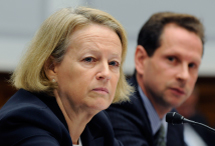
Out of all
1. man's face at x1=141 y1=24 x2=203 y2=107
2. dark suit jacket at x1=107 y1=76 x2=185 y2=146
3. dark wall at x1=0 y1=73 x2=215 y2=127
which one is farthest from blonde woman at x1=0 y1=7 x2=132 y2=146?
dark wall at x1=0 y1=73 x2=215 y2=127

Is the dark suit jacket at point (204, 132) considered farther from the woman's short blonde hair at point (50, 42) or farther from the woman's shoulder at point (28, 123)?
the woman's shoulder at point (28, 123)

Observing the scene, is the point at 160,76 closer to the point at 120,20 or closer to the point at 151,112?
the point at 151,112

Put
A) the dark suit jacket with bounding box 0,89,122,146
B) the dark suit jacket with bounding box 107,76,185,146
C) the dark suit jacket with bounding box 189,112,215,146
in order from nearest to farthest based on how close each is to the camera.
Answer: the dark suit jacket with bounding box 0,89,122,146 → the dark suit jacket with bounding box 107,76,185,146 → the dark suit jacket with bounding box 189,112,215,146

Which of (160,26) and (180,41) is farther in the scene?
(160,26)

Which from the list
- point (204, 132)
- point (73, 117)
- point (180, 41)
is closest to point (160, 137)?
point (180, 41)

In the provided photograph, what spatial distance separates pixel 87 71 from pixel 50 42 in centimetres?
16

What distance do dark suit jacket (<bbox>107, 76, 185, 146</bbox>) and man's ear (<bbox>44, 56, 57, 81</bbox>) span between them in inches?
20.3

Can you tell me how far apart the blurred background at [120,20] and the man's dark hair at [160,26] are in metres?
1.31

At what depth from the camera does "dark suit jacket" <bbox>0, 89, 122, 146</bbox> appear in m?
1.10

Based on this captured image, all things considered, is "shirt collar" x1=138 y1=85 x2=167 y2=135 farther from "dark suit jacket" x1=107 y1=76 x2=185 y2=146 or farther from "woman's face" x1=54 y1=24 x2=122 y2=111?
"woman's face" x1=54 y1=24 x2=122 y2=111

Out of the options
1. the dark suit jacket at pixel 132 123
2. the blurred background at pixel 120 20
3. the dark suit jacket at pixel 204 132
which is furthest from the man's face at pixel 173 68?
the dark suit jacket at pixel 204 132

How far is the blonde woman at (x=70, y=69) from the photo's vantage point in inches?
49.0

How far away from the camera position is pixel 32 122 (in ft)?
3.69

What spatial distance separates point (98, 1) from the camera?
3.83 meters
